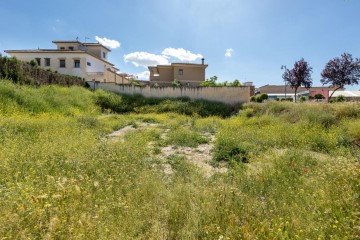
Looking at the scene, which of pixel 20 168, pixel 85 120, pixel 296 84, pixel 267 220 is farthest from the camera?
pixel 296 84

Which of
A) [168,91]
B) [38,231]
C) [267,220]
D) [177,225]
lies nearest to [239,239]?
[267,220]

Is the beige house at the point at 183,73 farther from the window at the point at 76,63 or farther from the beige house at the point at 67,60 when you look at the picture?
the window at the point at 76,63

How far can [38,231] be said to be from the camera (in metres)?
2.17

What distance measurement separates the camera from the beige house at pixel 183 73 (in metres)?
31.8

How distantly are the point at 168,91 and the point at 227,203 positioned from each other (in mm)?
18395

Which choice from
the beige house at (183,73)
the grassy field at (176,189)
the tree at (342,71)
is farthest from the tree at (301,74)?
the grassy field at (176,189)

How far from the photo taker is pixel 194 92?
2086 cm

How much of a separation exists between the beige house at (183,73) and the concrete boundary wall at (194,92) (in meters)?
10.6

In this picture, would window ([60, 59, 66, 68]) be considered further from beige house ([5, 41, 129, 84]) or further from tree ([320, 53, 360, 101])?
tree ([320, 53, 360, 101])

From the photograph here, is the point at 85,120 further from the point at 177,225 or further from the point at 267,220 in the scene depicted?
the point at 267,220

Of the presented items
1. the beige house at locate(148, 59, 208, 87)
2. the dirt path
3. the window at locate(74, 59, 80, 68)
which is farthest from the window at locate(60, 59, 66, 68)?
the dirt path

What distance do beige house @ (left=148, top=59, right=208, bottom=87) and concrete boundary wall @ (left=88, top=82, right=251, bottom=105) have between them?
10.6 m

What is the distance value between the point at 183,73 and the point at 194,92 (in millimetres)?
12053

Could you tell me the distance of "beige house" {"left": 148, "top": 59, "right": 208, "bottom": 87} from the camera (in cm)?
3179
